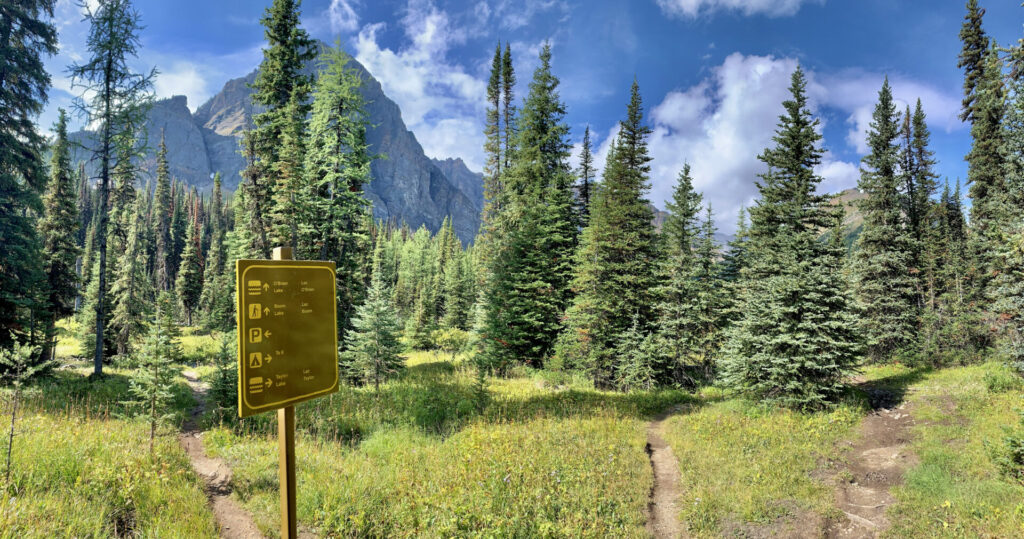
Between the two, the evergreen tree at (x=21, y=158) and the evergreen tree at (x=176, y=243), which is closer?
the evergreen tree at (x=21, y=158)

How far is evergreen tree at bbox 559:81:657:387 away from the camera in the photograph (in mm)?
18500

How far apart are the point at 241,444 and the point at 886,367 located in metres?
31.8

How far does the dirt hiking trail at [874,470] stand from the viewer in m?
6.90

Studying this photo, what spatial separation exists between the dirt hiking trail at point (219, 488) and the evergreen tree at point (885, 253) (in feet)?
107

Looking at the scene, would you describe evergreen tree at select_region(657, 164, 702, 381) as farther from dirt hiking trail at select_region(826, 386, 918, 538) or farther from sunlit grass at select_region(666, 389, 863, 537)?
dirt hiking trail at select_region(826, 386, 918, 538)

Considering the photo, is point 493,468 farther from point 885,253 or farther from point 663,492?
point 885,253

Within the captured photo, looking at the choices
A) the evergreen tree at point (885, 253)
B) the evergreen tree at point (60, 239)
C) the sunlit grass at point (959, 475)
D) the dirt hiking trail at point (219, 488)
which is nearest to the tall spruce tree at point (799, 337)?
the sunlit grass at point (959, 475)

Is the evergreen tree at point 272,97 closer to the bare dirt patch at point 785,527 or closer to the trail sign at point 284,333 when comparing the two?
the trail sign at point 284,333

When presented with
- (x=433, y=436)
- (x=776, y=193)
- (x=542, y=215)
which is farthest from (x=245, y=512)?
(x=776, y=193)

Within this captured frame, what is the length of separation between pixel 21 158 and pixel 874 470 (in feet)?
97.7

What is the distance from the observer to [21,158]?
565 inches

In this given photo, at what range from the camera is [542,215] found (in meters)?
22.4

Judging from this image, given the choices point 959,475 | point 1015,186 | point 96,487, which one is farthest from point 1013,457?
point 96,487

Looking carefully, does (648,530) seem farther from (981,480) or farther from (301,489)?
(981,480)
